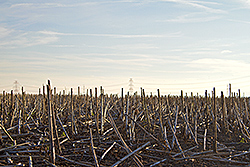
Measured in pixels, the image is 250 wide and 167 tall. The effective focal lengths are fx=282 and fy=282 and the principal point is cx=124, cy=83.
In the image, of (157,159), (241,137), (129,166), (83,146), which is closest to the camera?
(129,166)

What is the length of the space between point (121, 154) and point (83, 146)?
3.25ft

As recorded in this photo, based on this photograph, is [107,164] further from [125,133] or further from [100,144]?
[125,133]

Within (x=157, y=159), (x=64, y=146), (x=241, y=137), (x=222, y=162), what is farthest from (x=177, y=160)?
(x=241, y=137)

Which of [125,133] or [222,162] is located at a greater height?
[125,133]

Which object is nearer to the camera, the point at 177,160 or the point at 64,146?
the point at 177,160

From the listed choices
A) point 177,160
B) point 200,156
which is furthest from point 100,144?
point 200,156

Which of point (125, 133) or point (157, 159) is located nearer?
point (157, 159)

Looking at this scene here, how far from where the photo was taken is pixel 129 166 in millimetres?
6039

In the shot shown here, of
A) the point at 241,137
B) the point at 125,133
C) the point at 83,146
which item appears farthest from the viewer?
the point at 241,137

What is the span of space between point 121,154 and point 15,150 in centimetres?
248

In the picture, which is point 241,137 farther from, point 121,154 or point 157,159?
point 121,154

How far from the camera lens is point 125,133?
7750 mm

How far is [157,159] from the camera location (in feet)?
21.1

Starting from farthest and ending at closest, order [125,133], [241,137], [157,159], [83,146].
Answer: [241,137] → [125,133] → [83,146] → [157,159]
